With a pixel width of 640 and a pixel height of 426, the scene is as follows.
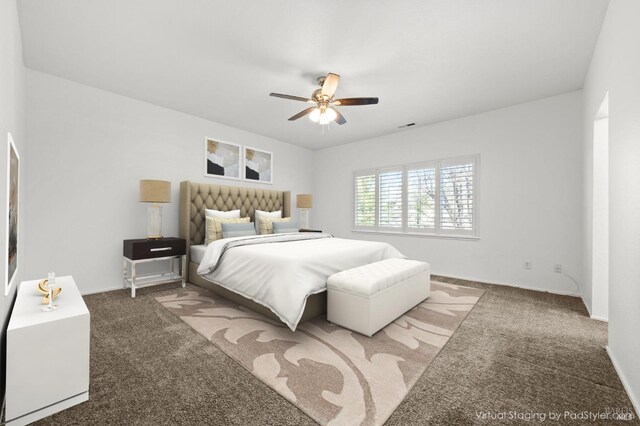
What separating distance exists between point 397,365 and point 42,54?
14.8 feet

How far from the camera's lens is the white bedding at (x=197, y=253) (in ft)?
12.7

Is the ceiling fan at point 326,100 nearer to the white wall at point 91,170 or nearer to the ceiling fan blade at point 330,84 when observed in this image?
the ceiling fan blade at point 330,84

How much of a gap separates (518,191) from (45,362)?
5.26m

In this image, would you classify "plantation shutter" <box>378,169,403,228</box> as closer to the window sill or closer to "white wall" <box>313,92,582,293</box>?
the window sill

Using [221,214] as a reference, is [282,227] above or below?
below

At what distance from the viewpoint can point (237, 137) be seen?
5109 millimetres

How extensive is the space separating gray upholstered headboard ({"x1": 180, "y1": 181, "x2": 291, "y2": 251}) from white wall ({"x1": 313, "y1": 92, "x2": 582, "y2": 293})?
2.93 m

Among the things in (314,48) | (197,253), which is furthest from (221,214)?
(314,48)

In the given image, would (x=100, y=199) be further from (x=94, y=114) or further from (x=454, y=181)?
(x=454, y=181)

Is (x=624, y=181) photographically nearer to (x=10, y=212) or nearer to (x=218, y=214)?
(x=10, y=212)

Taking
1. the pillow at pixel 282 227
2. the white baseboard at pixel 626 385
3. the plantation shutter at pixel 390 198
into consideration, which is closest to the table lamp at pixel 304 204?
the pillow at pixel 282 227

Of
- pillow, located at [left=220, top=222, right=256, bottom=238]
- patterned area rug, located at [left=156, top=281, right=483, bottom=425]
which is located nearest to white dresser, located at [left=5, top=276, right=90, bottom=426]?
patterned area rug, located at [left=156, top=281, right=483, bottom=425]

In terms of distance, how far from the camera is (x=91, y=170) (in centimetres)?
353

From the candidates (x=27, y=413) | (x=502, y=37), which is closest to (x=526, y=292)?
(x=502, y=37)
